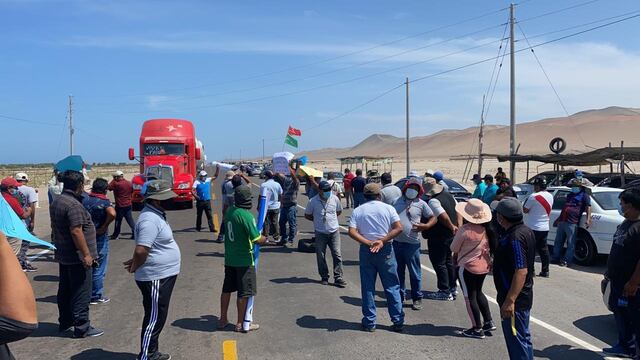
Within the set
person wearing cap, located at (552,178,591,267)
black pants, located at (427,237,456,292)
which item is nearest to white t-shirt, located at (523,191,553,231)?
person wearing cap, located at (552,178,591,267)

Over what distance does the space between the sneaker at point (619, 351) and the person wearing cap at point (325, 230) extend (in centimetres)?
402

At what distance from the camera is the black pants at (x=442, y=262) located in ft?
25.2

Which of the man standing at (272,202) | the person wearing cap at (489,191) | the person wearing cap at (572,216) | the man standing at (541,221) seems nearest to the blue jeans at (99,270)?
the man standing at (272,202)

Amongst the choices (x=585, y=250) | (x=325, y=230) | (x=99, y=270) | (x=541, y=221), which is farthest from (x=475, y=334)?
(x=585, y=250)

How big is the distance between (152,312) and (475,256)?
11.5 feet

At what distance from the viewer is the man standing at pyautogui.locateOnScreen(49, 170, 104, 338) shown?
5.94 metres

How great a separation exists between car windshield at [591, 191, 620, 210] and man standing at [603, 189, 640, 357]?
561cm

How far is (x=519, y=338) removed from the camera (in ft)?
14.9

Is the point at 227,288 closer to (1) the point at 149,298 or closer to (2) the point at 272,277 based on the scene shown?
(1) the point at 149,298

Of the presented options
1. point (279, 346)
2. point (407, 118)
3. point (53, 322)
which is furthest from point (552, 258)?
point (407, 118)

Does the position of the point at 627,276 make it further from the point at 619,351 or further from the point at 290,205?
the point at 290,205

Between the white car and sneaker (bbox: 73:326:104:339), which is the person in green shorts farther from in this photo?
the white car

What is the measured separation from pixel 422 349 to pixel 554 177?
17.2m

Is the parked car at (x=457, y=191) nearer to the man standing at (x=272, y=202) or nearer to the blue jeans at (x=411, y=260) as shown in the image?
the man standing at (x=272, y=202)
